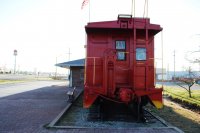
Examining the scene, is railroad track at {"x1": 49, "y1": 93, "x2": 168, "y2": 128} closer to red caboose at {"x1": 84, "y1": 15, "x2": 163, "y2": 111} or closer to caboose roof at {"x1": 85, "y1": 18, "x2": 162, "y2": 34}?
red caboose at {"x1": 84, "y1": 15, "x2": 163, "y2": 111}

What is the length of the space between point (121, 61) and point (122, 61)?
4 cm

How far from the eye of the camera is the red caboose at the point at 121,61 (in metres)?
8.81

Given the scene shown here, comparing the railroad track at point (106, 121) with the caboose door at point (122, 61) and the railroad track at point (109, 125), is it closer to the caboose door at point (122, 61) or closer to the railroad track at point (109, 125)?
the railroad track at point (109, 125)

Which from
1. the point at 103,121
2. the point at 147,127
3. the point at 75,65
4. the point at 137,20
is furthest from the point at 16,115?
the point at 75,65

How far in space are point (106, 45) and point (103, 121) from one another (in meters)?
2.93

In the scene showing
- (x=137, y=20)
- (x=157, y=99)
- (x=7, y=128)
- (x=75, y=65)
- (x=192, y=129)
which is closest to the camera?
(x=7, y=128)

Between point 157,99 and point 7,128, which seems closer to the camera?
point 7,128

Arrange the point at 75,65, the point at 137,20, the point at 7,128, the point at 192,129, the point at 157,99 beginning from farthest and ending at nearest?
1. the point at 75,65
2. the point at 137,20
3. the point at 157,99
4. the point at 192,129
5. the point at 7,128

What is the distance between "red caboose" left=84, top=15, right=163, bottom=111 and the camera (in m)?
8.81

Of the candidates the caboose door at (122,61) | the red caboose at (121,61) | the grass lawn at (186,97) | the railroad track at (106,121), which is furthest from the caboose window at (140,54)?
the grass lawn at (186,97)

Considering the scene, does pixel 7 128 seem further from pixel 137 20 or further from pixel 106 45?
pixel 137 20

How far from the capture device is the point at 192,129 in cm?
827

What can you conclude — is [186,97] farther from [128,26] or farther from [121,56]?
[128,26]

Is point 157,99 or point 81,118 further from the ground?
point 157,99
